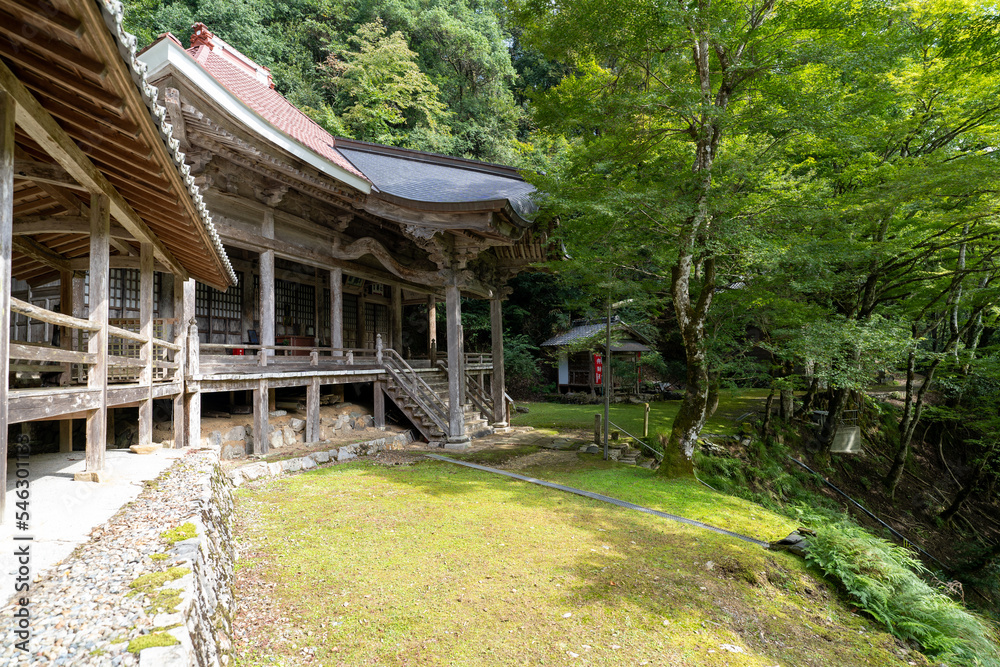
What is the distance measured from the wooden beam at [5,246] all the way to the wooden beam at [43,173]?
1.08 m

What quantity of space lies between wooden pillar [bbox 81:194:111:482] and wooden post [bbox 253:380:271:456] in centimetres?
436

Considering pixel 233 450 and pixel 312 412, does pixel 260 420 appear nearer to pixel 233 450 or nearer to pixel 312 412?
pixel 233 450

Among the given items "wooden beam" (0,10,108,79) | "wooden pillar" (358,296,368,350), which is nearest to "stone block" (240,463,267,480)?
"wooden beam" (0,10,108,79)

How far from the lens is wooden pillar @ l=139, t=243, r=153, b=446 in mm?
5281

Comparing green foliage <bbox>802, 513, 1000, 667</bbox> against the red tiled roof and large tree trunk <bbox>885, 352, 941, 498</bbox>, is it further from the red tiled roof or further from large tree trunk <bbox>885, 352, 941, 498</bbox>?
the red tiled roof

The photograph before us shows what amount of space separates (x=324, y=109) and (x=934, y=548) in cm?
2429

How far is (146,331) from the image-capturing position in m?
5.39

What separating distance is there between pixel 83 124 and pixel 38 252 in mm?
3770

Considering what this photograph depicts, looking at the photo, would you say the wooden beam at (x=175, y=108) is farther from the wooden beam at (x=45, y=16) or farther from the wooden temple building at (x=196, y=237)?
the wooden beam at (x=45, y=16)

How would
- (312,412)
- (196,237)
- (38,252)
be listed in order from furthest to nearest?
(312,412)
(38,252)
(196,237)

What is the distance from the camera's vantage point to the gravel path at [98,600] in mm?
1793

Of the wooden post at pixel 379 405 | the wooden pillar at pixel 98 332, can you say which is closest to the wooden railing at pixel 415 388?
the wooden post at pixel 379 405

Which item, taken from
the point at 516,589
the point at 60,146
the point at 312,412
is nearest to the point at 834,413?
the point at 516,589

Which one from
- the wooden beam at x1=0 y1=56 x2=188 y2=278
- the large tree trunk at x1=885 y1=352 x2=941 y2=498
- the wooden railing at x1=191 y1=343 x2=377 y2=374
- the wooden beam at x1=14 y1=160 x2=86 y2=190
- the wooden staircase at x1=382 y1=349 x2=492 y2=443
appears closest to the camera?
the wooden beam at x1=0 y1=56 x2=188 y2=278
